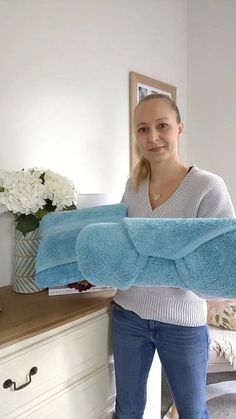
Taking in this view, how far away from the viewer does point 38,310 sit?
95 centimetres

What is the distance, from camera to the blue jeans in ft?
2.92

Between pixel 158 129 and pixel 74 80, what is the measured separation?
26.7 inches

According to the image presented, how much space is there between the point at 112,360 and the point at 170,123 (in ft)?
2.59

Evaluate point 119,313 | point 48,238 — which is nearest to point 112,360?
point 119,313

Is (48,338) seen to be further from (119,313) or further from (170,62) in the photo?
(170,62)

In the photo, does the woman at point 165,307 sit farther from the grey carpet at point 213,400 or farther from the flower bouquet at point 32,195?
the grey carpet at point 213,400

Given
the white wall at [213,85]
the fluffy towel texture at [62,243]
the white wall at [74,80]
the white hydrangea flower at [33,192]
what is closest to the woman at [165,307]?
the fluffy towel texture at [62,243]

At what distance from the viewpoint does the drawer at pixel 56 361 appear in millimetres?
792

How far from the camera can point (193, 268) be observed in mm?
638

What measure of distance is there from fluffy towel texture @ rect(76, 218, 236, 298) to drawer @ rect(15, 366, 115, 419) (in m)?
0.42

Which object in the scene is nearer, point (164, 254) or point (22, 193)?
point (164, 254)

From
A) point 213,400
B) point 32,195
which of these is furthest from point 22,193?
point 213,400

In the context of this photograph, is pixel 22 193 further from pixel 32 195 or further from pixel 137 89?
pixel 137 89

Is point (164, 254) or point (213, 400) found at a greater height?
point (164, 254)
